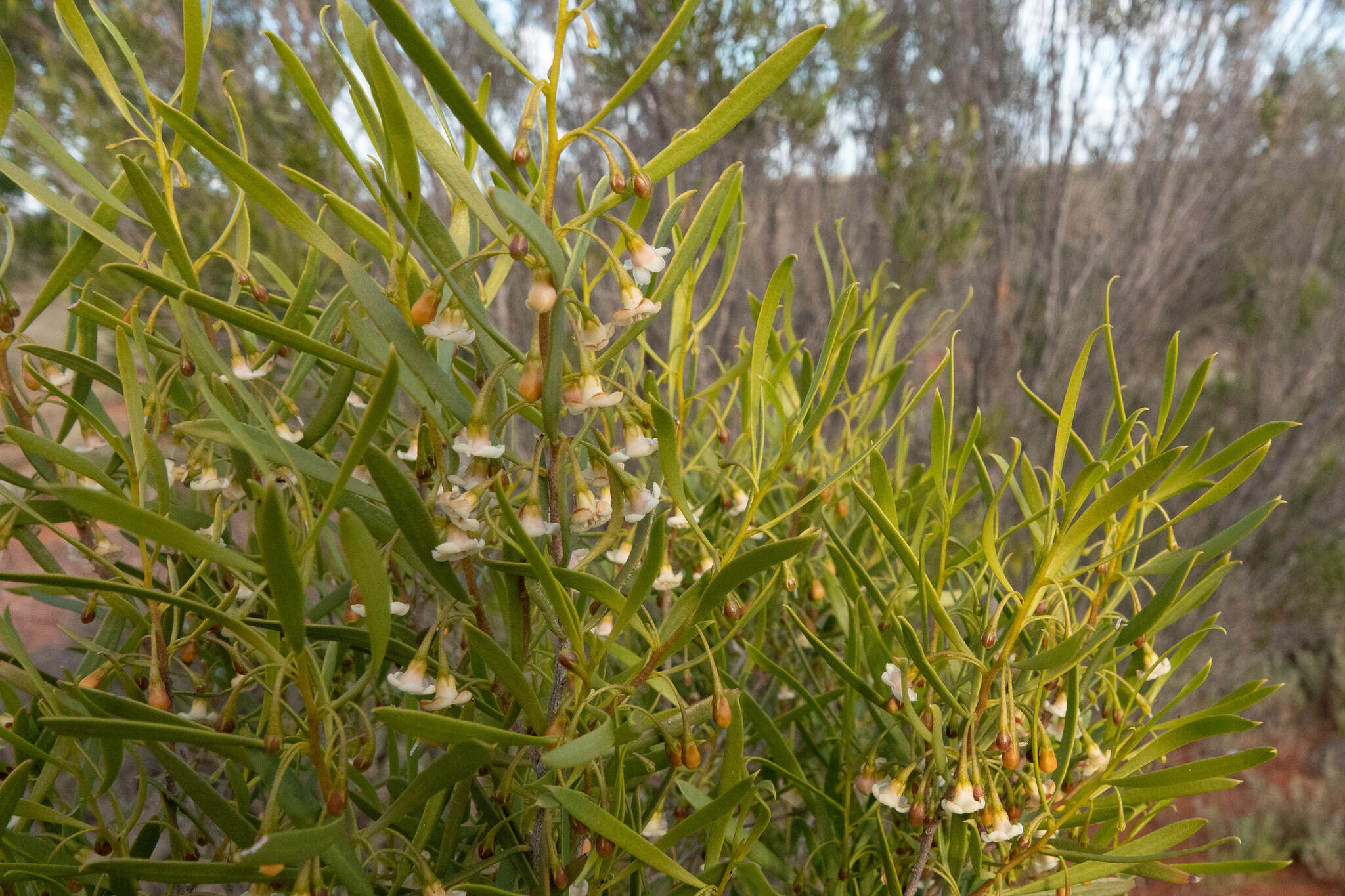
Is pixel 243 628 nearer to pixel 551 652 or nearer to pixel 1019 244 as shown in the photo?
pixel 551 652

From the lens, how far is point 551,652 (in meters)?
0.40

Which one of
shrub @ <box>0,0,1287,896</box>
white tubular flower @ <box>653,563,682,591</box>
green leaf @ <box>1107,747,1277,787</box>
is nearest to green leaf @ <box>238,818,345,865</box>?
shrub @ <box>0,0,1287,896</box>

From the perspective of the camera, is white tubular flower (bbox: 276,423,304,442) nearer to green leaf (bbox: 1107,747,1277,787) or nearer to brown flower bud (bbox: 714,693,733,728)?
brown flower bud (bbox: 714,693,733,728)

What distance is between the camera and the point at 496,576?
338mm

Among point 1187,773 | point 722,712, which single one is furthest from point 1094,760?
point 722,712

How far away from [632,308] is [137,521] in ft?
0.58

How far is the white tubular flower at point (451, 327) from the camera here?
28 centimetres

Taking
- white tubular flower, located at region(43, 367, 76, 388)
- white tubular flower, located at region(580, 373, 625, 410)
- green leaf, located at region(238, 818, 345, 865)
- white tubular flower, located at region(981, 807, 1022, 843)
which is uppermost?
white tubular flower, located at region(580, 373, 625, 410)

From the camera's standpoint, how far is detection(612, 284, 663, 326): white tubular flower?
297mm

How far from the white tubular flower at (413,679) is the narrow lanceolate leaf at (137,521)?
8 centimetres

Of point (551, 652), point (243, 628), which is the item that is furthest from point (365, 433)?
point (551, 652)

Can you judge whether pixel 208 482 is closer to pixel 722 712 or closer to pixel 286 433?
pixel 286 433

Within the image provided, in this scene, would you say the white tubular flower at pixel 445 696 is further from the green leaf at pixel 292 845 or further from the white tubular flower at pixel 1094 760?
the white tubular flower at pixel 1094 760

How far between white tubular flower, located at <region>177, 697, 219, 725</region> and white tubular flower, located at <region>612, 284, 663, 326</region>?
28 centimetres
